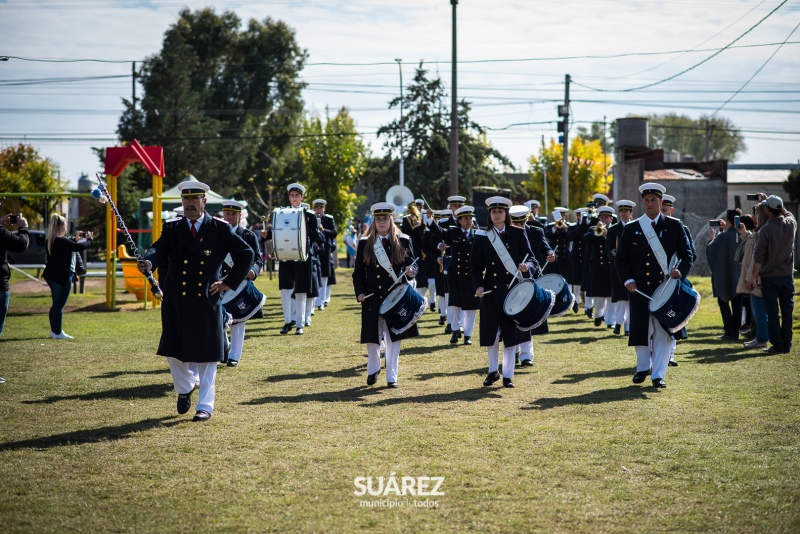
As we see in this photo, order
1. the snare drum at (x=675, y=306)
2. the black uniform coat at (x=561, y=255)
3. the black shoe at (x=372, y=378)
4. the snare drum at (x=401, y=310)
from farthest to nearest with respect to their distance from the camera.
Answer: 1. the black uniform coat at (x=561, y=255)
2. the black shoe at (x=372, y=378)
3. the snare drum at (x=401, y=310)
4. the snare drum at (x=675, y=306)

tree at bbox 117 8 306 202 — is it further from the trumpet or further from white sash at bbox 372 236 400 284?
white sash at bbox 372 236 400 284

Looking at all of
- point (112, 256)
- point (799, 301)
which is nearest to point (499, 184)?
point (799, 301)

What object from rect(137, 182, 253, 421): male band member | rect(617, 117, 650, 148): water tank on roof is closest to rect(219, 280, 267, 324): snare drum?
rect(137, 182, 253, 421): male band member

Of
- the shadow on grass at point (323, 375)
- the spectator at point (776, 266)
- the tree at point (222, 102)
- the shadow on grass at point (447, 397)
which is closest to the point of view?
the shadow on grass at point (447, 397)

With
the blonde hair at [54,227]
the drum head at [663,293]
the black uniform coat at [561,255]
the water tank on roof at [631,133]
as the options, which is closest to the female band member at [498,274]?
the drum head at [663,293]

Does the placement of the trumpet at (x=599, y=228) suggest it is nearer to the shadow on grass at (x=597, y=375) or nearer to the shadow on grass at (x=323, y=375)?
the shadow on grass at (x=597, y=375)

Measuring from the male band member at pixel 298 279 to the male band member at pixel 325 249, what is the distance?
58 cm

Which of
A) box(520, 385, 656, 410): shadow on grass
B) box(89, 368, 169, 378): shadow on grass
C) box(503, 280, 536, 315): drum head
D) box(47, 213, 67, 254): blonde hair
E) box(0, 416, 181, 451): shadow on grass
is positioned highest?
box(47, 213, 67, 254): blonde hair

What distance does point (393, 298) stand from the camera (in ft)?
33.9

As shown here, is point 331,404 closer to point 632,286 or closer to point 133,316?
point 632,286

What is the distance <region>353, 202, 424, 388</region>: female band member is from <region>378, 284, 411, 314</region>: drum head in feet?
0.48

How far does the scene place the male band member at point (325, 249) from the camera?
60.8 feet

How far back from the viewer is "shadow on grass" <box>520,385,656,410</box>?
952cm

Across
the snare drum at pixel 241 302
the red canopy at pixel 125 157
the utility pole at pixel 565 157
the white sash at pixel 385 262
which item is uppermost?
the utility pole at pixel 565 157
